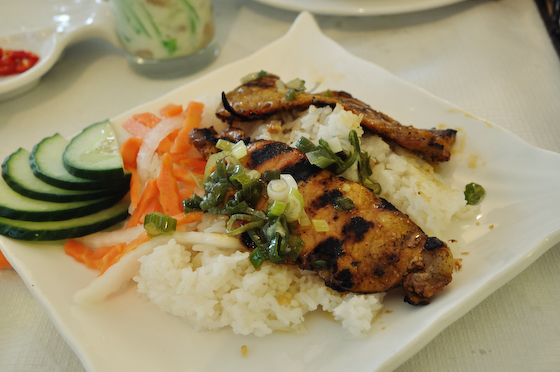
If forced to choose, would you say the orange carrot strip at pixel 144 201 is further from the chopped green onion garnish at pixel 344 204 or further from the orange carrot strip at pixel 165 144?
the chopped green onion garnish at pixel 344 204

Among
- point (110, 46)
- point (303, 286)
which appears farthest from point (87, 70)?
point (303, 286)

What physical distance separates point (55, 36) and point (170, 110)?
2.56 meters

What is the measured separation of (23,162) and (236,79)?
2.10 metres

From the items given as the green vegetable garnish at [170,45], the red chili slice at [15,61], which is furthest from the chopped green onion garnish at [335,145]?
the red chili slice at [15,61]

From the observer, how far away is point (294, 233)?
238 cm

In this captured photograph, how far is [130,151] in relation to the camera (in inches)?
130

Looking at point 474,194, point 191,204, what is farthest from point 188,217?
point 474,194

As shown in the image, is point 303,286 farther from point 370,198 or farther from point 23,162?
point 23,162

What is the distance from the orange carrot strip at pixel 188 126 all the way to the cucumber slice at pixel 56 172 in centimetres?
46

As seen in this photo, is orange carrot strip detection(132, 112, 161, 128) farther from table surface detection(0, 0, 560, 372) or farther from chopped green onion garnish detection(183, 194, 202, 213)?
table surface detection(0, 0, 560, 372)

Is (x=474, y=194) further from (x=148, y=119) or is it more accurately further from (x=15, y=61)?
(x=15, y=61)

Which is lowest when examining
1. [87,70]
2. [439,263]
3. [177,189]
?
[87,70]

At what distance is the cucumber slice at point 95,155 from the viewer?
2953 millimetres

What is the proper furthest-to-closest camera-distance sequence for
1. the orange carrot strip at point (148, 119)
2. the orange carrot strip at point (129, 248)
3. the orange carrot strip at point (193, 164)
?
the orange carrot strip at point (148, 119) < the orange carrot strip at point (193, 164) < the orange carrot strip at point (129, 248)
